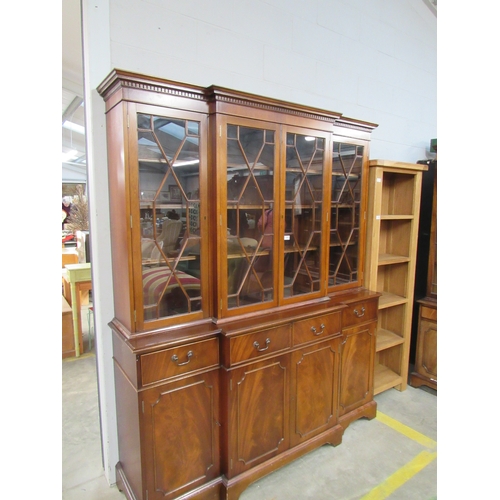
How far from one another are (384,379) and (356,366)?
27.4 inches

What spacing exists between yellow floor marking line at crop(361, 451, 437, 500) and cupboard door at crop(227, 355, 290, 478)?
0.54 meters

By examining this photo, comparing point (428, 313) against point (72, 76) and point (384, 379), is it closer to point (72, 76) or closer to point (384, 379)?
point (384, 379)

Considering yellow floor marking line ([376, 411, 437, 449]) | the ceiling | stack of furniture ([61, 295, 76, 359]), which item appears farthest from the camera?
stack of furniture ([61, 295, 76, 359])

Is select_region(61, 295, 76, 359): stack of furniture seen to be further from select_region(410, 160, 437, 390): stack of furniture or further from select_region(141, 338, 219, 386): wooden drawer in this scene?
select_region(410, 160, 437, 390): stack of furniture

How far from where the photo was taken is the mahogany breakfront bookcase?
1.56m

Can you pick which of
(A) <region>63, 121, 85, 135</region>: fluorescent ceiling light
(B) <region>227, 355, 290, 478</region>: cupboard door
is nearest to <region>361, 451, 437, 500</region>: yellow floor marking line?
(B) <region>227, 355, 290, 478</region>: cupboard door

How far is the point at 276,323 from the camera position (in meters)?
1.85

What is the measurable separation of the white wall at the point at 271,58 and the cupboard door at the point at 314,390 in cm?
105

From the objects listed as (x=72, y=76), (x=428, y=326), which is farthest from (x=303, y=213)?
(x=72, y=76)

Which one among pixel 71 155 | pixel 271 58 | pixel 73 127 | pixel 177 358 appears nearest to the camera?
pixel 177 358

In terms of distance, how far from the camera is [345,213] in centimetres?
241

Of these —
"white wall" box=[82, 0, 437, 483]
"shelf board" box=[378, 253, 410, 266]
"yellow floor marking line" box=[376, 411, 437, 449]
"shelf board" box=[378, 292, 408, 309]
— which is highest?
"white wall" box=[82, 0, 437, 483]

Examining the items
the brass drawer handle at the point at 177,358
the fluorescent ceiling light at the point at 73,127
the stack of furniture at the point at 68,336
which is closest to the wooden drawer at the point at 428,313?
the brass drawer handle at the point at 177,358
